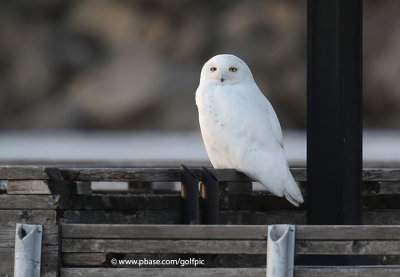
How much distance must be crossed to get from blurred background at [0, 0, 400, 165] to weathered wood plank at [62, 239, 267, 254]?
8.30 feet

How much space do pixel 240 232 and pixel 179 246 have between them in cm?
12

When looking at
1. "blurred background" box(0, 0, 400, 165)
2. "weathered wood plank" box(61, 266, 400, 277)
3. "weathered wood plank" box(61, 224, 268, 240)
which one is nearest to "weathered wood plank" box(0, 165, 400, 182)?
"weathered wood plank" box(61, 224, 268, 240)

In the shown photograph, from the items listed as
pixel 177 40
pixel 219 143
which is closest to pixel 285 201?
pixel 219 143

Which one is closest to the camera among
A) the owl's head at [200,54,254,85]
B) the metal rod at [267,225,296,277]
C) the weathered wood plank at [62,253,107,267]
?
the metal rod at [267,225,296,277]

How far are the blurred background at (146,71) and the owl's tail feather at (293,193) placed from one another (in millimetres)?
1935

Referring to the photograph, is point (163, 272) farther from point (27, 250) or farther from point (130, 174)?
point (130, 174)

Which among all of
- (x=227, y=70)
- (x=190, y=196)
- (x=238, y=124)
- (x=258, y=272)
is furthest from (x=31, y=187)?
(x=227, y=70)

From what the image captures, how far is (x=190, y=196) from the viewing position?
259 centimetres

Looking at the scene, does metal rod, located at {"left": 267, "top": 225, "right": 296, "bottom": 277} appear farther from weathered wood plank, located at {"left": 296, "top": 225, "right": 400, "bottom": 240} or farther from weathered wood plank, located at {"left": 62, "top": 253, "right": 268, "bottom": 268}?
weathered wood plank, located at {"left": 62, "top": 253, "right": 268, "bottom": 268}

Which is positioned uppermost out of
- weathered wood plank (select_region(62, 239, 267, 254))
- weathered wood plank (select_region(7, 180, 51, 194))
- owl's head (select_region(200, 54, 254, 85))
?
owl's head (select_region(200, 54, 254, 85))

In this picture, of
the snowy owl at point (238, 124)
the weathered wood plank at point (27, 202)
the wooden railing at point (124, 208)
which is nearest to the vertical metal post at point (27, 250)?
the wooden railing at point (124, 208)

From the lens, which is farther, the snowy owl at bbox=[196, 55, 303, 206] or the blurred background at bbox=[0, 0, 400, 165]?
the blurred background at bbox=[0, 0, 400, 165]

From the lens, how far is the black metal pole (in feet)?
8.14

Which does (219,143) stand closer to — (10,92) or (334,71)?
(334,71)
